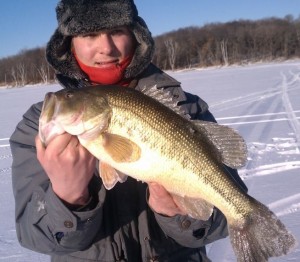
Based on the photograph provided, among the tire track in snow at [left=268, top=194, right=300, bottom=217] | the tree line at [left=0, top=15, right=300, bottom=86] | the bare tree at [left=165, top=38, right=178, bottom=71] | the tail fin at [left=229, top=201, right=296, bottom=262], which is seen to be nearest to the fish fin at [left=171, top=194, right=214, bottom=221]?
the tail fin at [left=229, top=201, right=296, bottom=262]

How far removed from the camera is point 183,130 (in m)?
1.73

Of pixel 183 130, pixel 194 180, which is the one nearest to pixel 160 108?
pixel 183 130

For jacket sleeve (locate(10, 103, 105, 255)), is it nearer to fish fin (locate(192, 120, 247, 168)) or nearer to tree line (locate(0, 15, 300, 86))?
fish fin (locate(192, 120, 247, 168))

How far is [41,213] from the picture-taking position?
5.66 feet

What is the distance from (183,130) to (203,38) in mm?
67125

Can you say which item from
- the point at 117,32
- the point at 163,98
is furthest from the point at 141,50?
the point at 163,98

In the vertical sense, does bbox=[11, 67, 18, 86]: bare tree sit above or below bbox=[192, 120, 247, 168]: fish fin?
below

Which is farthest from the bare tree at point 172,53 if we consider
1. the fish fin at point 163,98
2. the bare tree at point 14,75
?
the fish fin at point 163,98

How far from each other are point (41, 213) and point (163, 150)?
61 centimetres

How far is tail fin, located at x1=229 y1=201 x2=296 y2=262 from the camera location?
1700 mm

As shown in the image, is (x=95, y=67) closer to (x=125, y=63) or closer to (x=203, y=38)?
(x=125, y=63)

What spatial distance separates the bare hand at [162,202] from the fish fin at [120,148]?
0.62 feet

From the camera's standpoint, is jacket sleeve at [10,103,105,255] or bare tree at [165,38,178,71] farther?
bare tree at [165,38,178,71]

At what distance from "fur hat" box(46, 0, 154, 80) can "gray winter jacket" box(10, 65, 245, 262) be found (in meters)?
0.27
